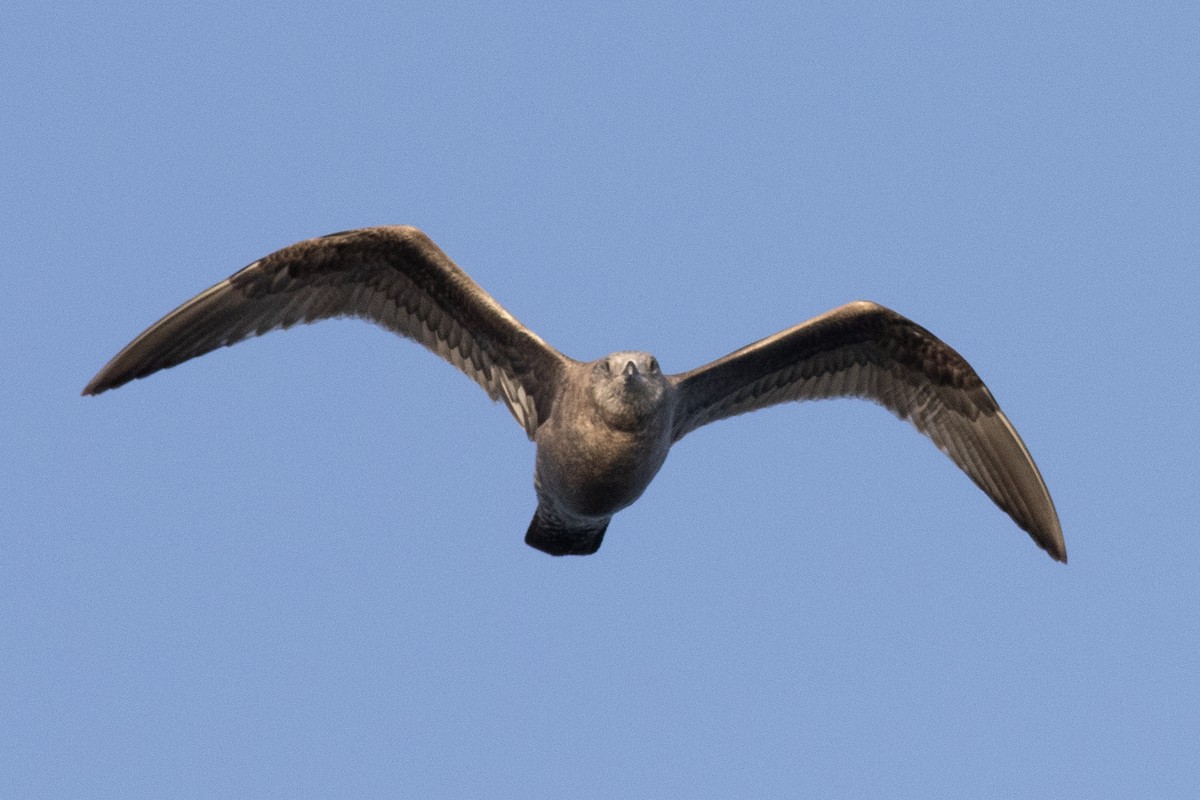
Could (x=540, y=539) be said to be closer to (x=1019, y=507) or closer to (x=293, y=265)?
(x=293, y=265)

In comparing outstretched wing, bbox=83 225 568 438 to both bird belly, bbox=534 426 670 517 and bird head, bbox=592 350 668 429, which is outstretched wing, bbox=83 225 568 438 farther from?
bird head, bbox=592 350 668 429

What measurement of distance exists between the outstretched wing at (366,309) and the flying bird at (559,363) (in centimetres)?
1

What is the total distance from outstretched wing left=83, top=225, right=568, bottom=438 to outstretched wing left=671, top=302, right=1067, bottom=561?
1.42m

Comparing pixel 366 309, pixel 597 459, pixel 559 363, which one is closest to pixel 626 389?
pixel 597 459

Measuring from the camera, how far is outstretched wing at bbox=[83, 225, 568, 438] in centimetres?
1302

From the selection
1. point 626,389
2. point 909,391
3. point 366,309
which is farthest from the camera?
point 909,391

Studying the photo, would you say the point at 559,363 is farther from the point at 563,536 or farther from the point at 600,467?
the point at 563,536

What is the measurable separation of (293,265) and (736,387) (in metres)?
3.41

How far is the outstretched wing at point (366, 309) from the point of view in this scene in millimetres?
13016

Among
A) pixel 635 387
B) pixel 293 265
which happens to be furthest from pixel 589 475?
pixel 293 265

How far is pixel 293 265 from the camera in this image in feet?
43.2

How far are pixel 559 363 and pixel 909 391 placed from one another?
9.60ft

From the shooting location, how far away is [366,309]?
13.4 metres

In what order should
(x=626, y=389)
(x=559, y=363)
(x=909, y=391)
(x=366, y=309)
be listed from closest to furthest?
(x=626, y=389)
(x=559, y=363)
(x=366, y=309)
(x=909, y=391)
